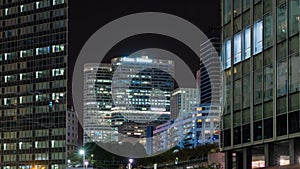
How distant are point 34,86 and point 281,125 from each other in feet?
484

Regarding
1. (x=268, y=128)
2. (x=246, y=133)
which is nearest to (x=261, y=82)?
(x=268, y=128)

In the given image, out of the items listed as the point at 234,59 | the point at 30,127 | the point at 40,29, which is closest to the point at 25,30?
the point at 40,29

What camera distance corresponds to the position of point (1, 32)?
654 feet

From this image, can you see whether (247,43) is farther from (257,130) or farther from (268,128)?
(268,128)

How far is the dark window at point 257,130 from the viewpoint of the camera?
53906 mm

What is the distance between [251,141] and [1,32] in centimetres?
15407

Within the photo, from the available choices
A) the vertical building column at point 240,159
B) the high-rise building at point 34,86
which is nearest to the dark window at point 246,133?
the vertical building column at point 240,159

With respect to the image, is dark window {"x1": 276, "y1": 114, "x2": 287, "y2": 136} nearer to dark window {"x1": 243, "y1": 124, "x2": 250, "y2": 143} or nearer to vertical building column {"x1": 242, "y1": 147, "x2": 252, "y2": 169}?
dark window {"x1": 243, "y1": 124, "x2": 250, "y2": 143}

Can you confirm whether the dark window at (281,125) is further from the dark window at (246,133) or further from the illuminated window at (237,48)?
the illuminated window at (237,48)

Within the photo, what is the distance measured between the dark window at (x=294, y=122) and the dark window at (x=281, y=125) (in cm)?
87

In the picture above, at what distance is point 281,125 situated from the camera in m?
49.7

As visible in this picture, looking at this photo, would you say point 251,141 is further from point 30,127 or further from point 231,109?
point 30,127

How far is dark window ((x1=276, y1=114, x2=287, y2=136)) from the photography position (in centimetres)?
4903

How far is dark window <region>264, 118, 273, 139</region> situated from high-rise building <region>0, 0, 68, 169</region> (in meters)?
135
